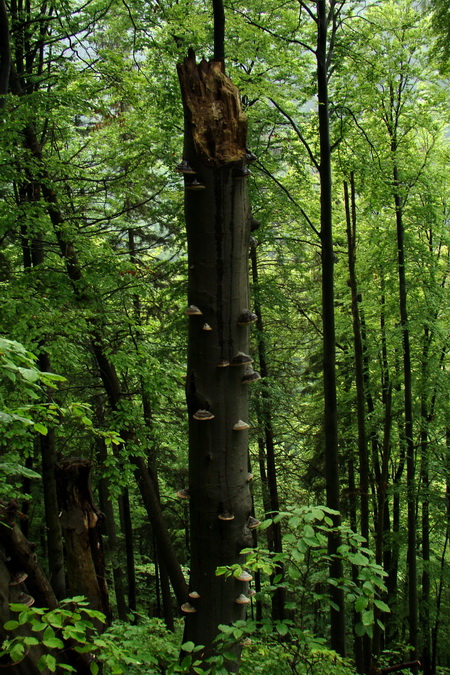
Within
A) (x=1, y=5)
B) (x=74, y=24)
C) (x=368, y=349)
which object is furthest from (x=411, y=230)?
(x=1, y=5)

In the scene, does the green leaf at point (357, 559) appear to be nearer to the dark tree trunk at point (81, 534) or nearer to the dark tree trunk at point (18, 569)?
the dark tree trunk at point (18, 569)

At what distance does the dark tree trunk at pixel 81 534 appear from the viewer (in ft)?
9.62

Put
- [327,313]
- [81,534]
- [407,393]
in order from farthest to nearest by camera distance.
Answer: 1. [407,393]
2. [327,313]
3. [81,534]

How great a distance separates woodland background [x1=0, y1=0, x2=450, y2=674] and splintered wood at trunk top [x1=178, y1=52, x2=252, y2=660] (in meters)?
0.24

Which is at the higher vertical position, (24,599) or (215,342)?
(215,342)

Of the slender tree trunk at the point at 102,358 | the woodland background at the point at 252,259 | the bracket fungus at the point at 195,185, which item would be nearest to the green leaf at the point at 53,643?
the woodland background at the point at 252,259

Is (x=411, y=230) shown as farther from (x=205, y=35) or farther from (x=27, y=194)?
(x=27, y=194)

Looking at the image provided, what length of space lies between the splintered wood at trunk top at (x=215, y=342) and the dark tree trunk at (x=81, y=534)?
0.86 m

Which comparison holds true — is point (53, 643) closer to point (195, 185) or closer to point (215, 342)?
point (215, 342)

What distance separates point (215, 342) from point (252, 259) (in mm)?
8564

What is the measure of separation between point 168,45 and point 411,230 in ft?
19.3

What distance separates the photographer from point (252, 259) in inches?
421

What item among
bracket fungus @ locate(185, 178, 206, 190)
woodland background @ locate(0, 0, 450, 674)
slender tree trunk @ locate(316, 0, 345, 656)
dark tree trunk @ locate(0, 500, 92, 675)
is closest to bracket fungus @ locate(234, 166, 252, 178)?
bracket fungus @ locate(185, 178, 206, 190)

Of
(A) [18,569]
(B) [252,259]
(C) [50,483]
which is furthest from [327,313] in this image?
(B) [252,259]
